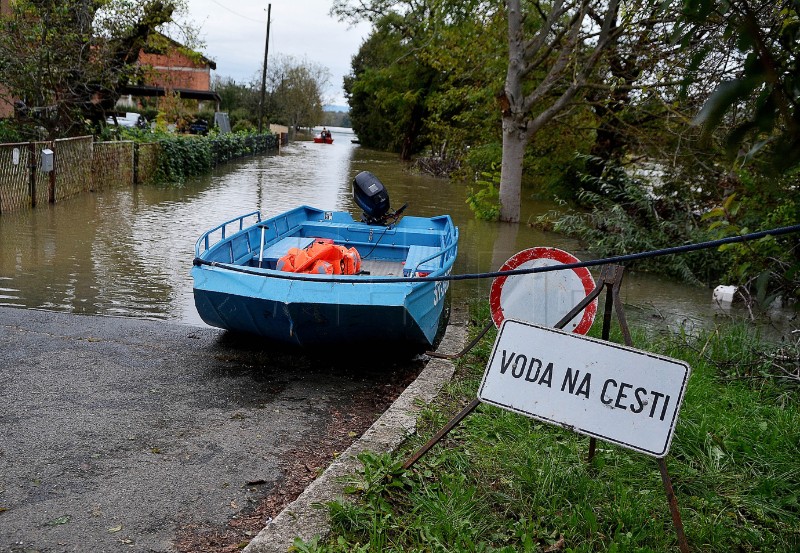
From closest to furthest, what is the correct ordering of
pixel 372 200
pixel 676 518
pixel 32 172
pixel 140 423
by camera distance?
1. pixel 676 518
2. pixel 140 423
3. pixel 372 200
4. pixel 32 172

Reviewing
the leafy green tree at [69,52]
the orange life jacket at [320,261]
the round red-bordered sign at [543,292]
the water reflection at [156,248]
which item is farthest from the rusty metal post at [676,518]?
the leafy green tree at [69,52]

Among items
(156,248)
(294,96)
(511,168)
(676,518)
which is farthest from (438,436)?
(294,96)

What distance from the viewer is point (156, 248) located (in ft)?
44.4

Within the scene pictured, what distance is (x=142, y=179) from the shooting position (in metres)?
23.4

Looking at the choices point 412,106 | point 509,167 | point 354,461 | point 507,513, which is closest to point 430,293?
point 354,461

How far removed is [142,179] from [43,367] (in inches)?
709

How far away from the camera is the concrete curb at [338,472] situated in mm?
3479

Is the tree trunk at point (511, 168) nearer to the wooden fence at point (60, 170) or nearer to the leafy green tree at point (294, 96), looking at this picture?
Result: the wooden fence at point (60, 170)

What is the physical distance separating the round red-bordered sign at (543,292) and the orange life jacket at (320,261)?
2800mm

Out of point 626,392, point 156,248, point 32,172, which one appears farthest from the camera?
point 32,172

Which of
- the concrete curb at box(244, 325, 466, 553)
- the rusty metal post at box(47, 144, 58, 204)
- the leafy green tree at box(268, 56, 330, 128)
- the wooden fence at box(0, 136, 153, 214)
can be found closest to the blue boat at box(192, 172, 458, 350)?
the concrete curb at box(244, 325, 466, 553)

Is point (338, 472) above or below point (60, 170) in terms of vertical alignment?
below

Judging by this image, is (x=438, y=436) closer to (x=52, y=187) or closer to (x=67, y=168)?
(x=52, y=187)

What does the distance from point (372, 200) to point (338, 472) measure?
7053 mm
